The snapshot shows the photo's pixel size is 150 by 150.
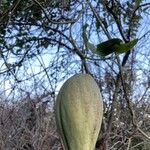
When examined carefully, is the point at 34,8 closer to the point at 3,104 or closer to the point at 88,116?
the point at 88,116

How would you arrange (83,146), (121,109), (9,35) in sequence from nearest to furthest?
(83,146)
(9,35)
(121,109)

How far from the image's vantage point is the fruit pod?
466 millimetres

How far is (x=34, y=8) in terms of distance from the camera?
1.92 metres

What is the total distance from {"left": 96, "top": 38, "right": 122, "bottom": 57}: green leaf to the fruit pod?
0.05m

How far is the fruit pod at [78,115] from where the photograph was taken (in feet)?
1.53

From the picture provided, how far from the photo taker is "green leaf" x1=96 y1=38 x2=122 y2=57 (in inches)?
20.0

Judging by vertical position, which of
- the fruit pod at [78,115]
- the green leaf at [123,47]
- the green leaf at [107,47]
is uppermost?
the green leaf at [107,47]

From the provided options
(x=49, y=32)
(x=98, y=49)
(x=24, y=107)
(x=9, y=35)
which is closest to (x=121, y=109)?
(x=49, y=32)

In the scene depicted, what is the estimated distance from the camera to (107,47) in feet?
1.68

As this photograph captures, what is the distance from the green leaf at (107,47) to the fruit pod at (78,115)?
49 mm

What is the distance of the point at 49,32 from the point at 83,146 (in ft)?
5.53

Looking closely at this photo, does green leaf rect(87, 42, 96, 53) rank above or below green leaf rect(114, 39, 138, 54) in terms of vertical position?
above

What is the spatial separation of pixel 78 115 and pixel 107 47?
10 cm

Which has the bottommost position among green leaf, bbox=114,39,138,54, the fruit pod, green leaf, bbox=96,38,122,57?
the fruit pod
